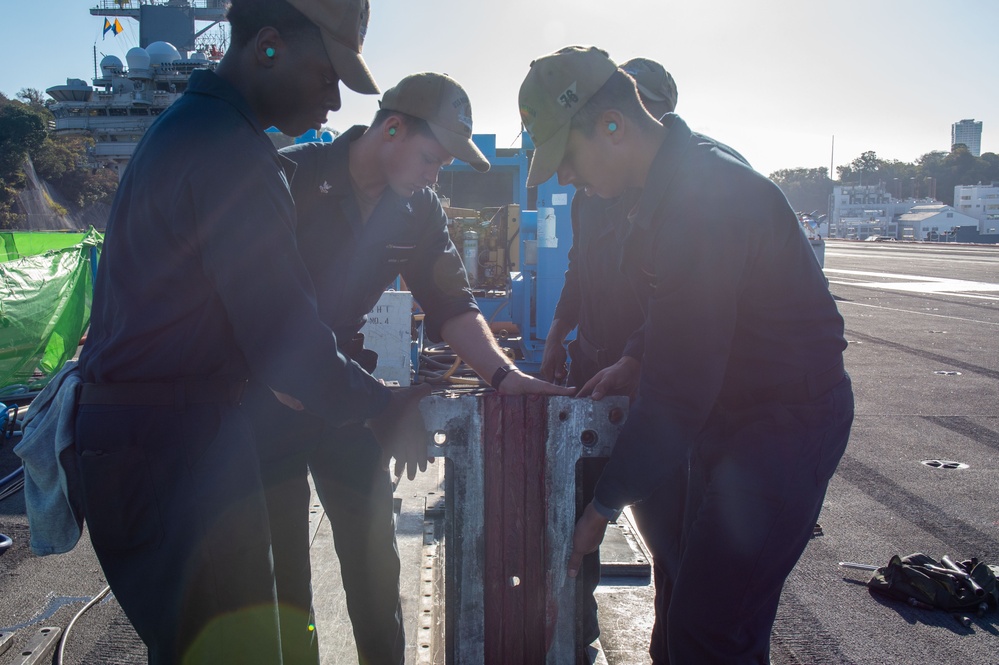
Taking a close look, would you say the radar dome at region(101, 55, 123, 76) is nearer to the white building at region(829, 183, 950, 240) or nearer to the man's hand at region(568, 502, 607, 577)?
the man's hand at region(568, 502, 607, 577)

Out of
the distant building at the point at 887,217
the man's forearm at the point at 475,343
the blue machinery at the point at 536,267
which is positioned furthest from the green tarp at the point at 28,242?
the distant building at the point at 887,217

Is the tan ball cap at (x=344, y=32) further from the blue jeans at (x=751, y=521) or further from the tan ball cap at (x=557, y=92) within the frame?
the blue jeans at (x=751, y=521)

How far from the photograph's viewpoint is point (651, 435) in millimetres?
1813

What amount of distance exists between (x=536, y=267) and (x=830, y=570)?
583 centimetres

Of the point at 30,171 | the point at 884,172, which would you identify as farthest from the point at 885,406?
the point at 884,172

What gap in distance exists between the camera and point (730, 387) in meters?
1.95

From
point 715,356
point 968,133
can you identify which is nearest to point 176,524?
point 715,356

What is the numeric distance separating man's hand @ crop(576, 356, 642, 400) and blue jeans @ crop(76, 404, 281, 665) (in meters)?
1.03

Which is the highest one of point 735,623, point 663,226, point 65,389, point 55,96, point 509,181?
point 55,96

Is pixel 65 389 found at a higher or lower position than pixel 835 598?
higher

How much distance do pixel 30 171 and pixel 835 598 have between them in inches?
2007

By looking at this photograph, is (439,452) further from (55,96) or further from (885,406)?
(55,96)

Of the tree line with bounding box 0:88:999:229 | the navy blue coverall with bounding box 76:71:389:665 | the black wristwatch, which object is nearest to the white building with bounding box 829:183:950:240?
the tree line with bounding box 0:88:999:229

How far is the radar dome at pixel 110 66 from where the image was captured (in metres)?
58.9
